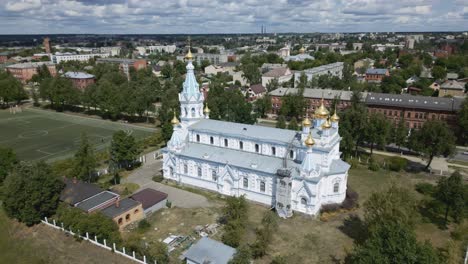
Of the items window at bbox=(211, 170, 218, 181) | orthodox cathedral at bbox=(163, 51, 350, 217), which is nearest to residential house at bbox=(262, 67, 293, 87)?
orthodox cathedral at bbox=(163, 51, 350, 217)

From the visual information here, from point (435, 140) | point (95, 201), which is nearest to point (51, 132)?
point (95, 201)

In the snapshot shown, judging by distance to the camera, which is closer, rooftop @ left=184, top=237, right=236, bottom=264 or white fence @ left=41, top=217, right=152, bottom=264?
rooftop @ left=184, top=237, right=236, bottom=264

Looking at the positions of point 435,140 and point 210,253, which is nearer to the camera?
point 210,253

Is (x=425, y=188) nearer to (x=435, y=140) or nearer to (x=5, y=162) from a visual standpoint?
(x=435, y=140)

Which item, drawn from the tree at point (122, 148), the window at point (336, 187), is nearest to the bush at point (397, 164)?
the window at point (336, 187)

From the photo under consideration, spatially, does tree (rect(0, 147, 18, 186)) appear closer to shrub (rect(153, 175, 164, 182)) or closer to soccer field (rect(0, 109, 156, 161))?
soccer field (rect(0, 109, 156, 161))

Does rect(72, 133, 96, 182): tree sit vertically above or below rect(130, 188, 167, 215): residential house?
above
